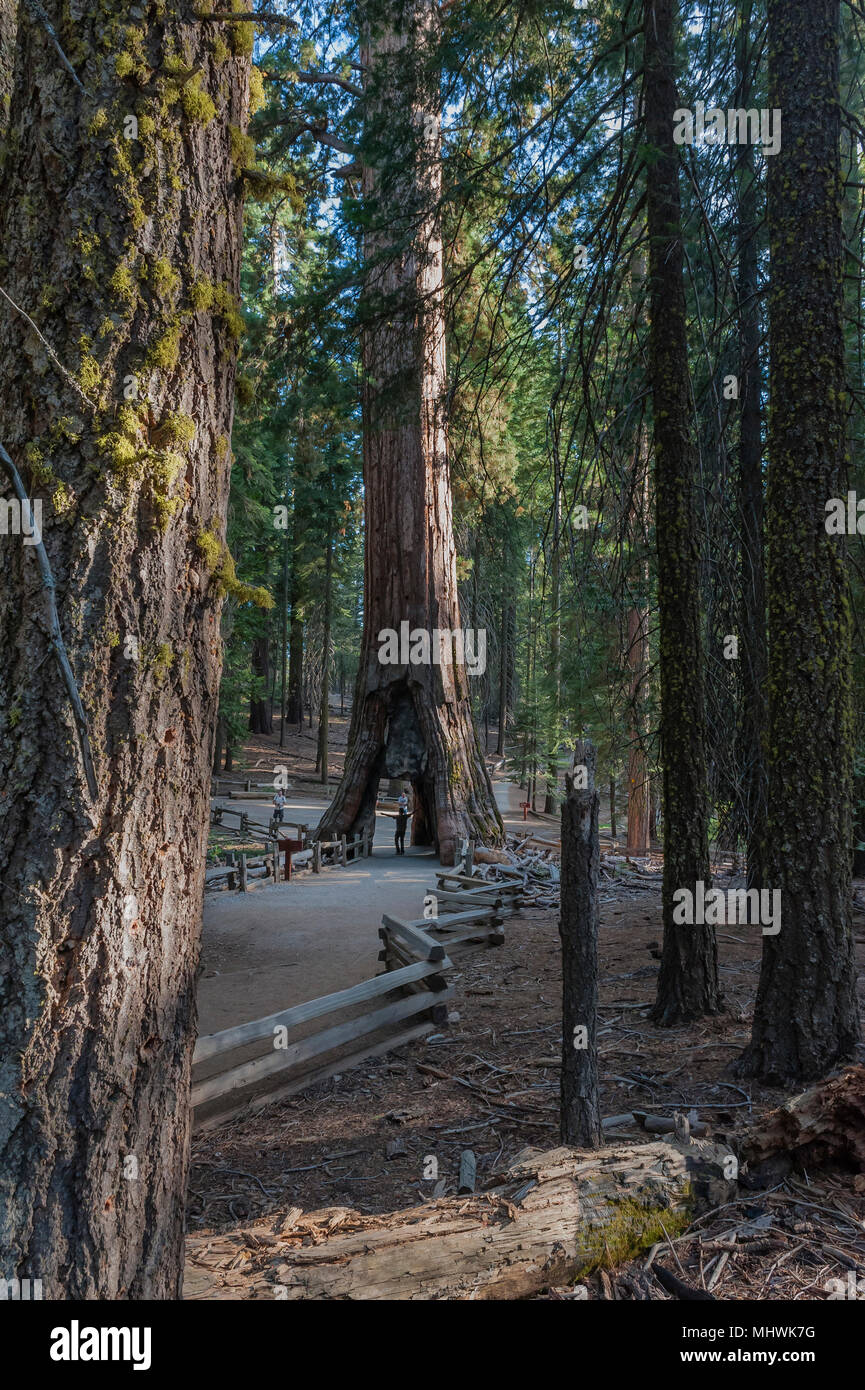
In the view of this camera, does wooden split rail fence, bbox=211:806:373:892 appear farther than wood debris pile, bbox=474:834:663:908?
Yes

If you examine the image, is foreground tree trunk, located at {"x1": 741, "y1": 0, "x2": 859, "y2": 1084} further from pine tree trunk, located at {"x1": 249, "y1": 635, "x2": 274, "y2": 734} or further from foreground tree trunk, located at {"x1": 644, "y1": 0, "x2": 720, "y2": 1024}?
pine tree trunk, located at {"x1": 249, "y1": 635, "x2": 274, "y2": 734}

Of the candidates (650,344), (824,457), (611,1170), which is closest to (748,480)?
(650,344)

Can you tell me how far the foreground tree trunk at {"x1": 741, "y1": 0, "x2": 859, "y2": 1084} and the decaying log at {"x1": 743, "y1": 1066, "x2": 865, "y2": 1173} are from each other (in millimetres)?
1012

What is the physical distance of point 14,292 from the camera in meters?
2.61

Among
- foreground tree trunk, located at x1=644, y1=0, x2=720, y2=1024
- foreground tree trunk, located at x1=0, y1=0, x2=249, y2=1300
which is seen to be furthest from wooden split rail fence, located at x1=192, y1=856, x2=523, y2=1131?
foreground tree trunk, located at x1=0, y1=0, x2=249, y2=1300

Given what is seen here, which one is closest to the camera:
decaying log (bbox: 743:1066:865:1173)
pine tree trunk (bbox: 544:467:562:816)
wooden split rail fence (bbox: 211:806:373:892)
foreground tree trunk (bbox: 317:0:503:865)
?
decaying log (bbox: 743:1066:865:1173)

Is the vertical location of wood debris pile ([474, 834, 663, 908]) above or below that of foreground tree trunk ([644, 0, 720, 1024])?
below

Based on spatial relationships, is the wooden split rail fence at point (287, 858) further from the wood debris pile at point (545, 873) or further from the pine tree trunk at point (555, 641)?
the pine tree trunk at point (555, 641)

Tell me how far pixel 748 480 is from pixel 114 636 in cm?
787

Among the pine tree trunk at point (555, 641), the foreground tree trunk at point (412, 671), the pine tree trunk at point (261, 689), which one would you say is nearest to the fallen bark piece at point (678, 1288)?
the pine tree trunk at point (555, 641)

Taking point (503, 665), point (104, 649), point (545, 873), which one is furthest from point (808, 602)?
point (503, 665)

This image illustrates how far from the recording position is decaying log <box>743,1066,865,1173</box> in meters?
3.88

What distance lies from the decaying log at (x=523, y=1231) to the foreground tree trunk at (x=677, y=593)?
2.84 meters
